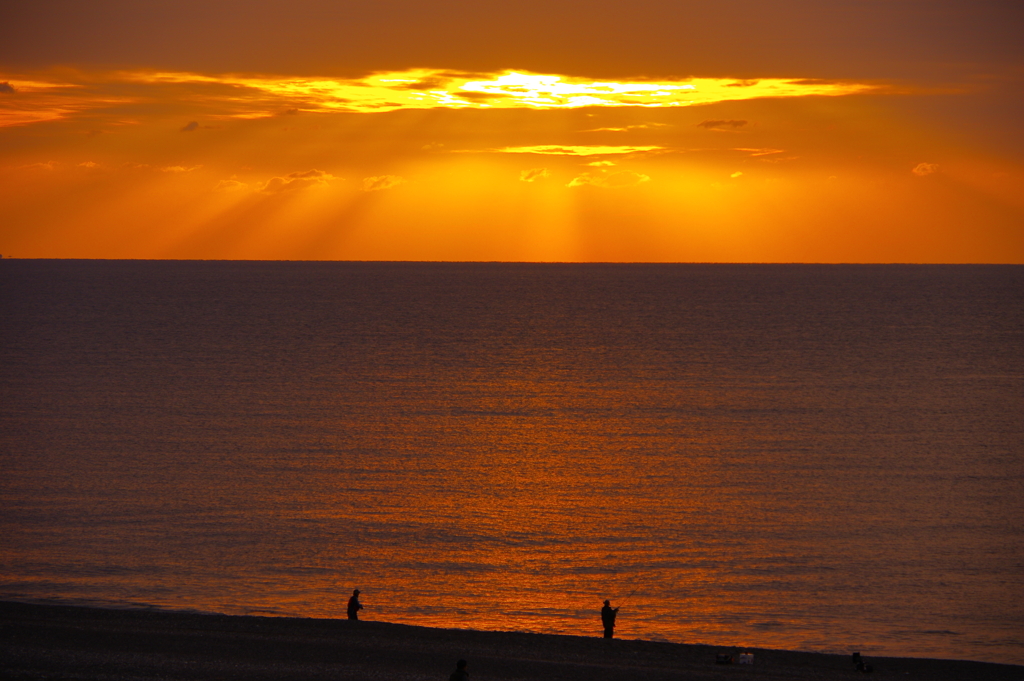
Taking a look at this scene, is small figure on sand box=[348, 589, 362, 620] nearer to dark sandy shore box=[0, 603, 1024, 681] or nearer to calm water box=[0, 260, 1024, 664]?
dark sandy shore box=[0, 603, 1024, 681]

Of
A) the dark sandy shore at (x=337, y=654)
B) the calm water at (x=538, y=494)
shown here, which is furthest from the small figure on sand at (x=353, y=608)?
the calm water at (x=538, y=494)

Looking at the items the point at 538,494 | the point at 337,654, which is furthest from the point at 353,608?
the point at 538,494

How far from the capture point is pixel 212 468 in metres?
42.1

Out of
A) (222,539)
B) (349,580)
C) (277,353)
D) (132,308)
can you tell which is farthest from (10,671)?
(132,308)

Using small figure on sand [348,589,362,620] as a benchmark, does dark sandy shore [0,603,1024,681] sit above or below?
below

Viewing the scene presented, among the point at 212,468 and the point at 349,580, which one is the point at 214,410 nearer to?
the point at 212,468

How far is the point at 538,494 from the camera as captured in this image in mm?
38625

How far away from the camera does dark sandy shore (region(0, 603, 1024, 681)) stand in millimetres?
20141

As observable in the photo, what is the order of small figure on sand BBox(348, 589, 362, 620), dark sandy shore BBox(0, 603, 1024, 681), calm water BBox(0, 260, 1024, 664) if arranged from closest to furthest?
dark sandy shore BBox(0, 603, 1024, 681), small figure on sand BBox(348, 589, 362, 620), calm water BBox(0, 260, 1024, 664)

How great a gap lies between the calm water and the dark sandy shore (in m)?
2.31

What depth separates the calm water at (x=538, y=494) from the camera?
2722 cm

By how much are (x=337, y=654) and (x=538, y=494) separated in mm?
17971

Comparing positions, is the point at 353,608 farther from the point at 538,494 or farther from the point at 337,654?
the point at 538,494

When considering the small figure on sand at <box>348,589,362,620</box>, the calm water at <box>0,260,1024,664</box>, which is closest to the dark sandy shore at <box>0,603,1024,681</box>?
the small figure on sand at <box>348,589,362,620</box>
